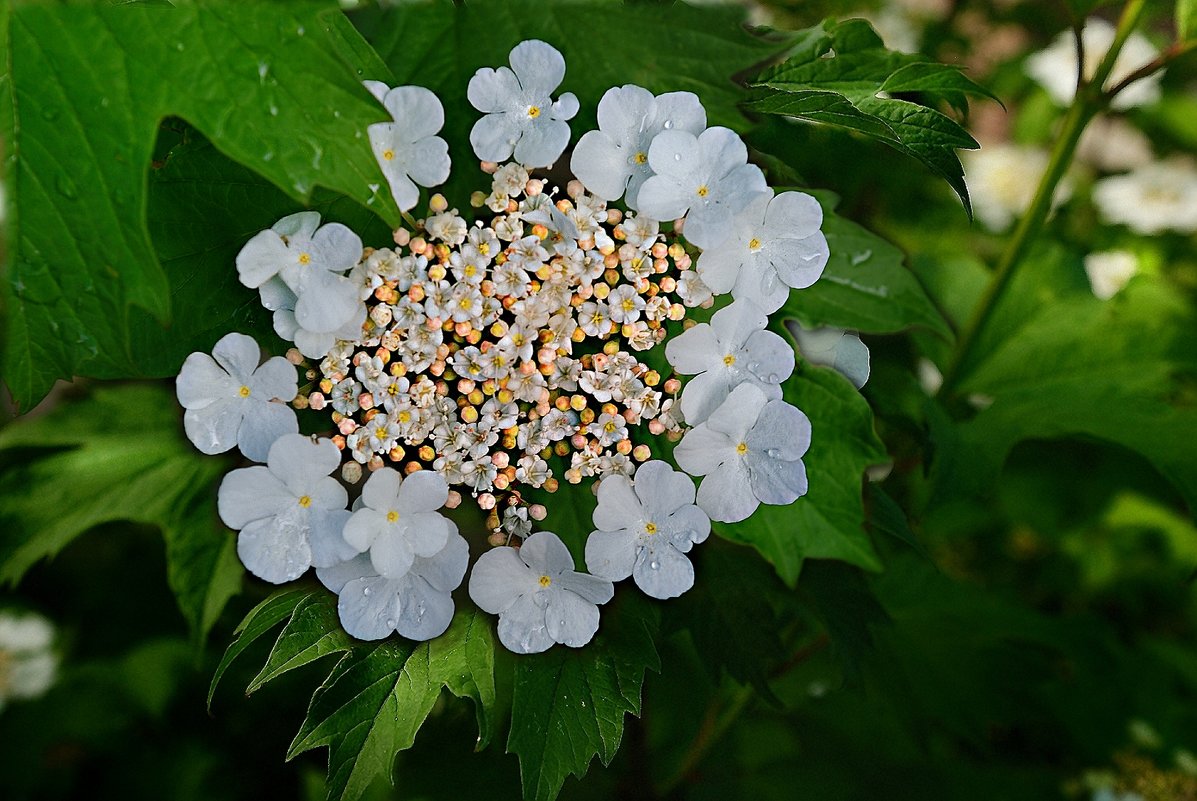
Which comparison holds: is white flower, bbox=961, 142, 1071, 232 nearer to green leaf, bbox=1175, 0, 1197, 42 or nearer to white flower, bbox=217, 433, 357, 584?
green leaf, bbox=1175, 0, 1197, 42

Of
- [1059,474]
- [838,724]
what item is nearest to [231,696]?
[838,724]

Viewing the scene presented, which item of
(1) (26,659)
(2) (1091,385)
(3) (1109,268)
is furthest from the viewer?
(3) (1109,268)

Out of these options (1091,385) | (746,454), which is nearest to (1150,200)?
(1091,385)

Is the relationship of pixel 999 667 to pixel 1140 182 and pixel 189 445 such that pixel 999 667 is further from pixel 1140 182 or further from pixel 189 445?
pixel 1140 182

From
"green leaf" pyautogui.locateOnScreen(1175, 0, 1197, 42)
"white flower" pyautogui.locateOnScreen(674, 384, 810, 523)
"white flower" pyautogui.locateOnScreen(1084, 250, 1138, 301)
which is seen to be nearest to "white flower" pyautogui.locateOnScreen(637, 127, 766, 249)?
"white flower" pyautogui.locateOnScreen(674, 384, 810, 523)

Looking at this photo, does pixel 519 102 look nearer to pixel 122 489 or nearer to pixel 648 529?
pixel 648 529
